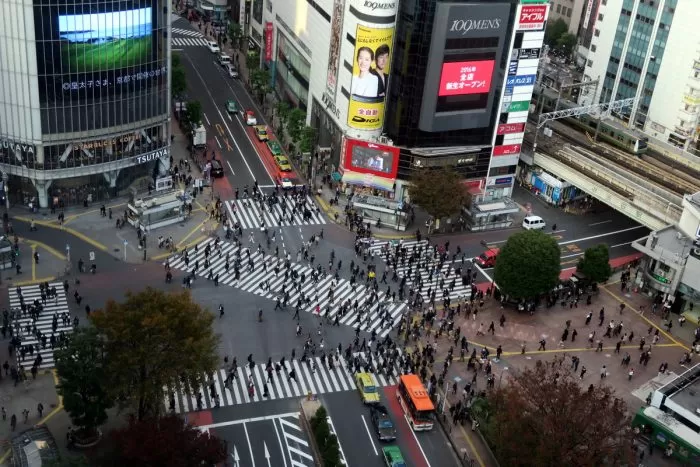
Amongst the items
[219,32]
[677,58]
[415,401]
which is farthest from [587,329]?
[219,32]

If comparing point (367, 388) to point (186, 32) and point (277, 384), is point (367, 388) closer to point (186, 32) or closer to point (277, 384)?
point (277, 384)

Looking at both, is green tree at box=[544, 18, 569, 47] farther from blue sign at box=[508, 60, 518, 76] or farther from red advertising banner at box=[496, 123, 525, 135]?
blue sign at box=[508, 60, 518, 76]

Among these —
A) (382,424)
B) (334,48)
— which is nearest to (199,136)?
(334,48)

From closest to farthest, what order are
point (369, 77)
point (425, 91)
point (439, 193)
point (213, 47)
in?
point (439, 193) → point (425, 91) → point (369, 77) → point (213, 47)

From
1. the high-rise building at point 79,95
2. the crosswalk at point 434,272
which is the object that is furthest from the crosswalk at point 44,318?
the crosswalk at point 434,272

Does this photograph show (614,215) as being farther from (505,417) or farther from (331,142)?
Answer: (505,417)

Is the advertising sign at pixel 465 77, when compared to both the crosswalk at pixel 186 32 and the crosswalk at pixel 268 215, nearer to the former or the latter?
the crosswalk at pixel 268 215

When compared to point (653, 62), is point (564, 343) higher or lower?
lower

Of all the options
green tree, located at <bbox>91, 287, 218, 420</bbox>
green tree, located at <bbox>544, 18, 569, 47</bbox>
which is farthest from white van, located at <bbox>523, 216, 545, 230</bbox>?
green tree, located at <bbox>544, 18, 569, 47</bbox>
